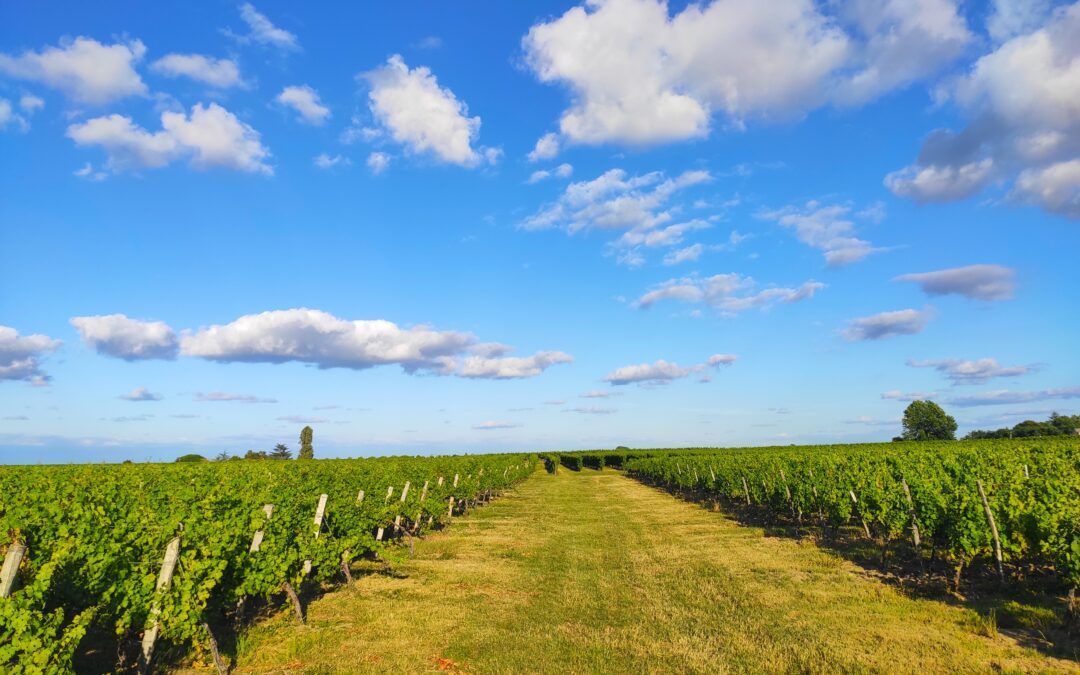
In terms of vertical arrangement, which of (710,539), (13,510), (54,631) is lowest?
A: (710,539)

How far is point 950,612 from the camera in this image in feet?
37.3

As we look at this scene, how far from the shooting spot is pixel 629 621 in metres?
11.3

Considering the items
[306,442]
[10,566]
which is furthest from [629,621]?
[306,442]

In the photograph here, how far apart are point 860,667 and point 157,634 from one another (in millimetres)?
10949

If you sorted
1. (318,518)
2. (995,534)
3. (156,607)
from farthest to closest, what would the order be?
(318,518)
(995,534)
(156,607)

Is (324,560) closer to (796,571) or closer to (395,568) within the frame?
(395,568)

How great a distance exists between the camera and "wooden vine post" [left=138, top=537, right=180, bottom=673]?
805 centimetres

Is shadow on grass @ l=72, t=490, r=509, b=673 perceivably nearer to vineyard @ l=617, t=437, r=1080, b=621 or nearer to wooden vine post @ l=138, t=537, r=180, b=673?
wooden vine post @ l=138, t=537, r=180, b=673

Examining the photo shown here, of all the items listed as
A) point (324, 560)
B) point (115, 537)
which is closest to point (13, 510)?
point (115, 537)

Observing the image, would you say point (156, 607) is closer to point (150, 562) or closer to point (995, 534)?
point (150, 562)

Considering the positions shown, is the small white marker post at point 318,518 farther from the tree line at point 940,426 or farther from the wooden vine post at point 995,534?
the tree line at point 940,426

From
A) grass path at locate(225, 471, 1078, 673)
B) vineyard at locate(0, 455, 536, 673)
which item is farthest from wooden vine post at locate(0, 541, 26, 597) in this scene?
grass path at locate(225, 471, 1078, 673)

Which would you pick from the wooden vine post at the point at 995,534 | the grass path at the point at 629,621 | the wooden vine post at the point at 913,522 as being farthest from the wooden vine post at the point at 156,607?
the wooden vine post at the point at 913,522

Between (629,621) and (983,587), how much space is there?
8.91 meters
